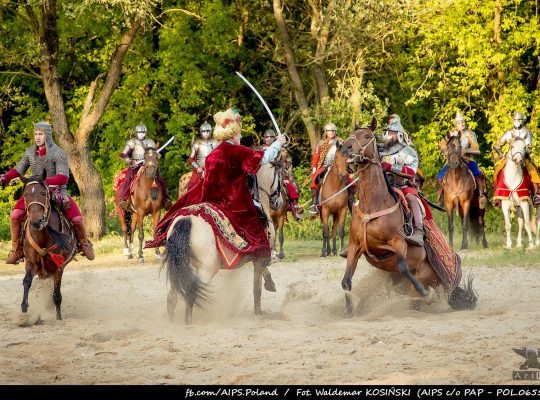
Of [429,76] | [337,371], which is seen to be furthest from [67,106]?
[337,371]

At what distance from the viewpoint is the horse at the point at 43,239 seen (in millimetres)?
12383

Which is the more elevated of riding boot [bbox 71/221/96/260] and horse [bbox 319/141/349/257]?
horse [bbox 319/141/349/257]

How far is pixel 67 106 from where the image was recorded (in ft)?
107

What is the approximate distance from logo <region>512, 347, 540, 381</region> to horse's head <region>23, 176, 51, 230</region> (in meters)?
5.88

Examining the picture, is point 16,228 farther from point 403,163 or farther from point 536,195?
point 536,195

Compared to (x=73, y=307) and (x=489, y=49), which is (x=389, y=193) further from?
(x=489, y=49)

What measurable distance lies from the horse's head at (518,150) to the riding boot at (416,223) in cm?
867

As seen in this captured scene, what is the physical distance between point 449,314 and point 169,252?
331 centimetres

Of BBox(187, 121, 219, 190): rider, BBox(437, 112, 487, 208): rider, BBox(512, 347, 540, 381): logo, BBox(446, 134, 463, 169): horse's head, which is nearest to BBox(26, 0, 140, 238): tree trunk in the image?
BBox(187, 121, 219, 190): rider

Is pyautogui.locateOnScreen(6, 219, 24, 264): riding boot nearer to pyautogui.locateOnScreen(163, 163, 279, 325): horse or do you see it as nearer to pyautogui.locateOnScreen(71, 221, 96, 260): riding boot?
pyautogui.locateOnScreen(71, 221, 96, 260): riding boot

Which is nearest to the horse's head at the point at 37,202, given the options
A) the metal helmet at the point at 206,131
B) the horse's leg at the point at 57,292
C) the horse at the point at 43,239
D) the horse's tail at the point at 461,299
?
the horse at the point at 43,239

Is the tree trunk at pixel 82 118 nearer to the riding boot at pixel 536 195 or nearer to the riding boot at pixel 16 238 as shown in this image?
the riding boot at pixel 536 195

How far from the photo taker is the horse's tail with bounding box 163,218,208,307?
1118 centimetres

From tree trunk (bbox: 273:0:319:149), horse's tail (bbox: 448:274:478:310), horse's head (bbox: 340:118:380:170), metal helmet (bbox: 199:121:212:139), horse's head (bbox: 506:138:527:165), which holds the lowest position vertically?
horse's tail (bbox: 448:274:478:310)
